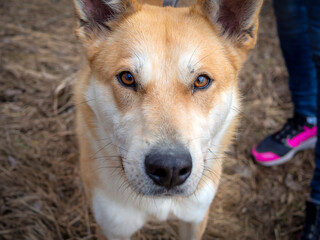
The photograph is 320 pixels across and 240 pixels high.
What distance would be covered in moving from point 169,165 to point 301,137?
2421 millimetres

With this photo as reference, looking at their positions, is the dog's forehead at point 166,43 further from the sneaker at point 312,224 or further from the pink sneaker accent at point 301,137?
the pink sneaker accent at point 301,137

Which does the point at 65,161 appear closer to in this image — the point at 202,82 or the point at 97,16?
the point at 97,16

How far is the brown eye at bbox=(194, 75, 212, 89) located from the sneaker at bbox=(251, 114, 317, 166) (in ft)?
5.78

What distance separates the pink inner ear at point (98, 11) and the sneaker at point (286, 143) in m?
2.21

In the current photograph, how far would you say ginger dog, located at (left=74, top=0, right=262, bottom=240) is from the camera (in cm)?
157

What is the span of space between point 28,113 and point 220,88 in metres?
2.61

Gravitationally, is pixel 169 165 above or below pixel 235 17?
below

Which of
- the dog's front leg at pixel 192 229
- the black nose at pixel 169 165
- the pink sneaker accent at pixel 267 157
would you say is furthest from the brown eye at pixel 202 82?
the pink sneaker accent at pixel 267 157

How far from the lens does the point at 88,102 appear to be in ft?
6.75

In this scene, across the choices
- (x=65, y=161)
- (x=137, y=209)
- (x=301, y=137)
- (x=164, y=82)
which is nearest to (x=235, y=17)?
(x=164, y=82)

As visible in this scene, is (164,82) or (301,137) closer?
(164,82)

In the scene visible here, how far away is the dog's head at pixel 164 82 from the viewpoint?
155 centimetres

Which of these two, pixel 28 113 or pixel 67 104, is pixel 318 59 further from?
pixel 28 113

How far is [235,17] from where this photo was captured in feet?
6.75
